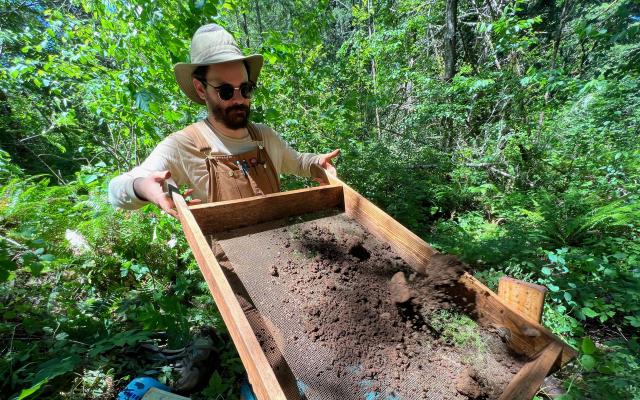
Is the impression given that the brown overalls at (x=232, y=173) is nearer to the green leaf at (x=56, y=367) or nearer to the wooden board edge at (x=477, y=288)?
the wooden board edge at (x=477, y=288)

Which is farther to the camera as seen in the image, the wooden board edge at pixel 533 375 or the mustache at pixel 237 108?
the mustache at pixel 237 108

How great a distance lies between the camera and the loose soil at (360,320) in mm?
951

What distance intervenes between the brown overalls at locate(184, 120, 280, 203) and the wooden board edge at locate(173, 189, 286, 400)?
20.9 inches

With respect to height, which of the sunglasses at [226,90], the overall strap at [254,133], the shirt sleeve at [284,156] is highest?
the sunglasses at [226,90]

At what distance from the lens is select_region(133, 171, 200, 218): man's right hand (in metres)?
1.44

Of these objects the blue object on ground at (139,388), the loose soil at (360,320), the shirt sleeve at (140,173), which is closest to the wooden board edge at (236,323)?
the loose soil at (360,320)

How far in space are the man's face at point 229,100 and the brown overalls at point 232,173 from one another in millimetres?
150

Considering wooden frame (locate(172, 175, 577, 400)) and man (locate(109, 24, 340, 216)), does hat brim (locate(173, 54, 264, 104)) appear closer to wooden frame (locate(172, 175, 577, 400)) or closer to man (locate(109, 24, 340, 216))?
man (locate(109, 24, 340, 216))

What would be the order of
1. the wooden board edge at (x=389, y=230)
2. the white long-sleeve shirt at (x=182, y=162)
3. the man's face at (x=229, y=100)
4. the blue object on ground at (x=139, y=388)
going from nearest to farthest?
the wooden board edge at (x=389, y=230) < the white long-sleeve shirt at (x=182, y=162) < the blue object on ground at (x=139, y=388) < the man's face at (x=229, y=100)

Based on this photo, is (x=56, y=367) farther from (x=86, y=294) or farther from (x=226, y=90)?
(x=226, y=90)

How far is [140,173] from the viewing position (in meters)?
1.66

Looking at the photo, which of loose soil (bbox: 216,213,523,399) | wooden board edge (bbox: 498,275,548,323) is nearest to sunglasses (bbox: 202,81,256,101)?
loose soil (bbox: 216,213,523,399)

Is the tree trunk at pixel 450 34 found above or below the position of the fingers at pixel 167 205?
above

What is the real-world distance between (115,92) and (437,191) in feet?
16.3
